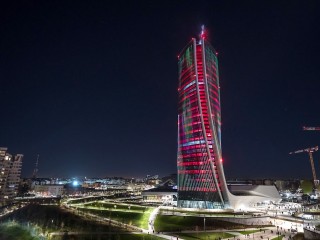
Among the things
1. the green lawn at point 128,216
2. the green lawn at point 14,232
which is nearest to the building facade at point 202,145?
the green lawn at point 128,216

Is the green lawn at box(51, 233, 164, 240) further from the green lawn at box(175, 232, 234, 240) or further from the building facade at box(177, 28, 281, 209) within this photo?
the building facade at box(177, 28, 281, 209)

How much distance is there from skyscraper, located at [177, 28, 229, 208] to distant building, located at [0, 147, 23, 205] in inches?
3966

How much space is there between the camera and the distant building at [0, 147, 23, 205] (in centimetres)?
15712

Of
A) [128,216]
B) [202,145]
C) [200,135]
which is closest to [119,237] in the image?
[128,216]

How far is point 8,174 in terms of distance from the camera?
170 meters

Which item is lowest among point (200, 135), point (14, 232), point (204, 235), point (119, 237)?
point (14, 232)

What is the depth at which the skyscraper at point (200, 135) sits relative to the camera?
112 meters

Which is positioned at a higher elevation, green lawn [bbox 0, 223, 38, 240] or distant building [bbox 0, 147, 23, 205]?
distant building [bbox 0, 147, 23, 205]

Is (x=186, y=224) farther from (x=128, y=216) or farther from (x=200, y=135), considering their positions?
(x=200, y=135)

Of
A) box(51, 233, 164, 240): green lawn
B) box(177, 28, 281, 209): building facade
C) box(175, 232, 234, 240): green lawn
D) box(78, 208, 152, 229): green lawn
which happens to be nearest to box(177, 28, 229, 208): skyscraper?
box(177, 28, 281, 209): building facade

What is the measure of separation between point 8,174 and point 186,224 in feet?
442

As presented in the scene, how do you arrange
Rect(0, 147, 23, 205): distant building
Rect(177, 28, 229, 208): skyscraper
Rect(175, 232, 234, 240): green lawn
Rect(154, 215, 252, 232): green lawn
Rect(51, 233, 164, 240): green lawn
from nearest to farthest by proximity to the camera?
Rect(51, 233, 164, 240): green lawn → Rect(175, 232, 234, 240): green lawn → Rect(154, 215, 252, 232): green lawn → Rect(177, 28, 229, 208): skyscraper → Rect(0, 147, 23, 205): distant building

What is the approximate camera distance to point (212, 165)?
362ft

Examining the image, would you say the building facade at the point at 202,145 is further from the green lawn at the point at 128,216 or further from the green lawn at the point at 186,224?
the green lawn at the point at 186,224
